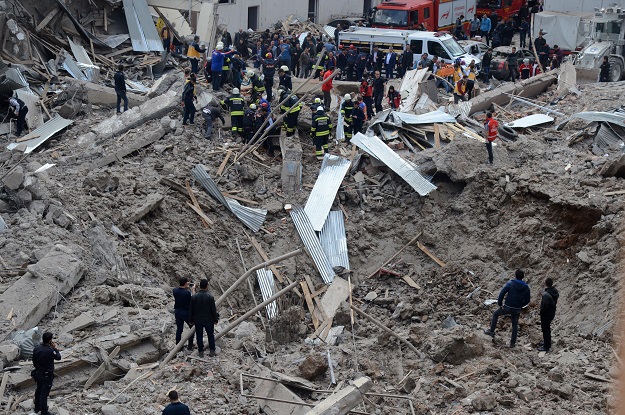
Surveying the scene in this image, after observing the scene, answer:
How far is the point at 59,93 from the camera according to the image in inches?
800

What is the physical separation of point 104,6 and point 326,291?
43.8ft

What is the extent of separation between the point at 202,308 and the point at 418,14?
2061 cm

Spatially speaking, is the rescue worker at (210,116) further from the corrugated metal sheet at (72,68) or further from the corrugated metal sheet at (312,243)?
the corrugated metal sheet at (72,68)

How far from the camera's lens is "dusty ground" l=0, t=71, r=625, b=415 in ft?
34.7

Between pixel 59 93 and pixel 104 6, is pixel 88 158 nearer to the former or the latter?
pixel 59 93

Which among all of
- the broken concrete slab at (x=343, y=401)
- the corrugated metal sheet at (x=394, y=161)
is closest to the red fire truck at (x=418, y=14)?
the corrugated metal sheet at (x=394, y=161)

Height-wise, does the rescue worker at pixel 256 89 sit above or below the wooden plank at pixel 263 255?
above

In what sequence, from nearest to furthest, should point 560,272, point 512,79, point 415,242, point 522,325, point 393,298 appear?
point 522,325, point 560,272, point 393,298, point 415,242, point 512,79

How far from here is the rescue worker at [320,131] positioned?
1742 cm

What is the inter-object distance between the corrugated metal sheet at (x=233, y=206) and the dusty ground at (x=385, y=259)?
201 mm

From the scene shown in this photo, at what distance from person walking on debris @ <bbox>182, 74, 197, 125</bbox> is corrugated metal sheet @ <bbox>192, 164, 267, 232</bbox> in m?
1.99

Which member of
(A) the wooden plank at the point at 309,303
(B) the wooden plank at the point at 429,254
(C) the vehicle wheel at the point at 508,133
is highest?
(C) the vehicle wheel at the point at 508,133

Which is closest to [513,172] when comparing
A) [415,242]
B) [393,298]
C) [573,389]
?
[415,242]

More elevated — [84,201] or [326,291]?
[84,201]
